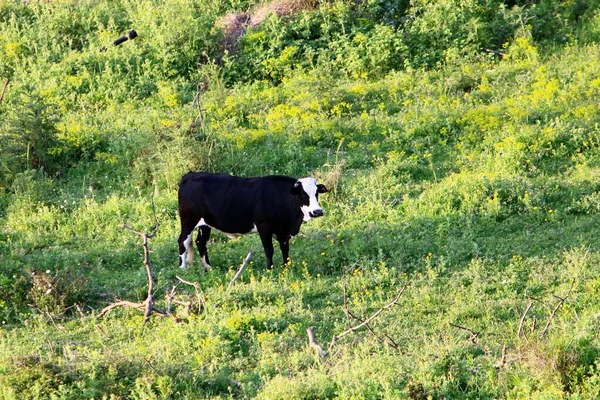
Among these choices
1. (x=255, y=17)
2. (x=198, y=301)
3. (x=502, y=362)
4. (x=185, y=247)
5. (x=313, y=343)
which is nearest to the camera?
(x=502, y=362)

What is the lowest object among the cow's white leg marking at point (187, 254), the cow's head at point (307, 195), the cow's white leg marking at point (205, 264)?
the cow's white leg marking at point (205, 264)

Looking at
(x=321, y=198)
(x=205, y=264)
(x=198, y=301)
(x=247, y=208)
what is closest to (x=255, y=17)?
(x=321, y=198)

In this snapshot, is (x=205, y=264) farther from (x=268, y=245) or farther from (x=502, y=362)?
(x=502, y=362)

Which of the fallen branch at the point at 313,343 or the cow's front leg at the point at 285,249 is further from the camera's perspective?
the cow's front leg at the point at 285,249

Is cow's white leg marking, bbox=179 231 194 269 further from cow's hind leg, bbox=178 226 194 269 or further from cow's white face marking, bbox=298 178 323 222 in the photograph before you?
cow's white face marking, bbox=298 178 323 222

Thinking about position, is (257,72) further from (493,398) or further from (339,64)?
(493,398)

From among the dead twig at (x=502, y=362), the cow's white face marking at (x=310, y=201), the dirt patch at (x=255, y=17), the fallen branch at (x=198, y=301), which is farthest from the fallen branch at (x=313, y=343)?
the dirt patch at (x=255, y=17)

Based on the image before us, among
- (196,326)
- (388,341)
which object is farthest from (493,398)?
(196,326)

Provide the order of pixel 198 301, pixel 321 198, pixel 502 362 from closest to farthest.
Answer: pixel 502 362 < pixel 198 301 < pixel 321 198

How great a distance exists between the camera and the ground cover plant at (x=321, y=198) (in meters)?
8.87

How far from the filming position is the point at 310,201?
12219 mm

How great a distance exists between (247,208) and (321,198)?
2.14 m

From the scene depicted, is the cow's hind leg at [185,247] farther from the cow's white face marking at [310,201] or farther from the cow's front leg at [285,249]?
the cow's white face marking at [310,201]

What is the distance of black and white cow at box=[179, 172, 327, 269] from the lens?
484 inches
